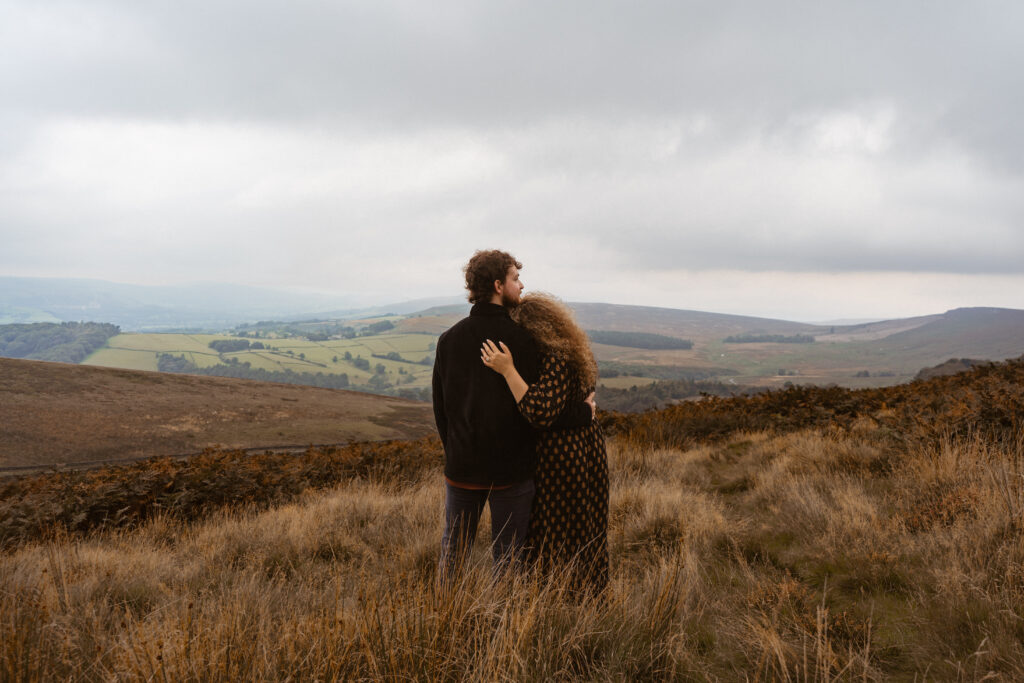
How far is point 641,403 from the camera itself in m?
33.3

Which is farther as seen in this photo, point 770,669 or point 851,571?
point 851,571

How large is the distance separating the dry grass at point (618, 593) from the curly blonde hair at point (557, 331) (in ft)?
3.94

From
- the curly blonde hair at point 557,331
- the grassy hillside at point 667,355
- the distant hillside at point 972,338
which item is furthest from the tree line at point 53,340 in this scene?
the distant hillside at point 972,338

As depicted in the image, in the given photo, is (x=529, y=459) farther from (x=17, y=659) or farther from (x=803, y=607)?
(x=17, y=659)

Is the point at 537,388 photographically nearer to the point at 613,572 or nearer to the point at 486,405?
the point at 486,405

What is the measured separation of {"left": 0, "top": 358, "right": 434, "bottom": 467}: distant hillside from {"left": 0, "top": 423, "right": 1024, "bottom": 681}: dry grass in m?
7.43

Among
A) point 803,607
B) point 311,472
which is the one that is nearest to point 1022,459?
point 803,607

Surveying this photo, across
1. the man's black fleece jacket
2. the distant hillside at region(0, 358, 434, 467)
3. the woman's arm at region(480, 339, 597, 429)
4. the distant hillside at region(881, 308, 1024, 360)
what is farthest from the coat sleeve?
the distant hillside at region(881, 308, 1024, 360)

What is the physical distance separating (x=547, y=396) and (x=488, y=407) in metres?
0.35

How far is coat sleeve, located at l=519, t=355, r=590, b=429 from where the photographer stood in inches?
103

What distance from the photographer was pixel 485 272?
109 inches

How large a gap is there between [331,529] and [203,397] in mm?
17120

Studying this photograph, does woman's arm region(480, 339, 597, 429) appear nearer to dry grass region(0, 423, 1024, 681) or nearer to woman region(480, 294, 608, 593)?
woman region(480, 294, 608, 593)

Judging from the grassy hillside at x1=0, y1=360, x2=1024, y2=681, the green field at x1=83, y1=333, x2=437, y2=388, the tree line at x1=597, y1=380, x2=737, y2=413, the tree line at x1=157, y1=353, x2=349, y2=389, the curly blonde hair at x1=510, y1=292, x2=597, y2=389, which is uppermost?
the curly blonde hair at x1=510, y1=292, x2=597, y2=389
